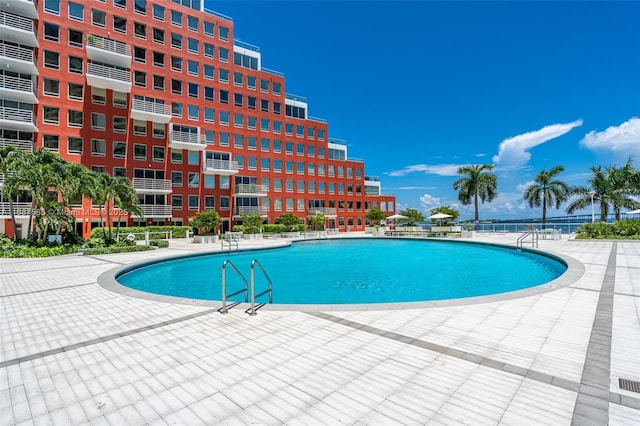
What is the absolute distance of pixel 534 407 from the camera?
2896mm

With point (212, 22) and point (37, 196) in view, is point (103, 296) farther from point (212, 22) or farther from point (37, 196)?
point (212, 22)

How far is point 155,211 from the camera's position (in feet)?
98.5

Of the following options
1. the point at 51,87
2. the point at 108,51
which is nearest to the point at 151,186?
the point at 51,87

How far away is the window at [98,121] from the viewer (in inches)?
1098

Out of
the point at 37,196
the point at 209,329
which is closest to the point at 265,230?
the point at 37,196

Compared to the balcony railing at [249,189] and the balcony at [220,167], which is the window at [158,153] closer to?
the balcony at [220,167]

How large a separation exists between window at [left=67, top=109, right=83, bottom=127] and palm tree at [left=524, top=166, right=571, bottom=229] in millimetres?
47043

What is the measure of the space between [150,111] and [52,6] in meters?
10.9

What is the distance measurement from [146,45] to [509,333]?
3777 centimetres

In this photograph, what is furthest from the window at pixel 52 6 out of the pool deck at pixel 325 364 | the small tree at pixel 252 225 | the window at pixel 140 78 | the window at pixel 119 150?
the pool deck at pixel 325 364

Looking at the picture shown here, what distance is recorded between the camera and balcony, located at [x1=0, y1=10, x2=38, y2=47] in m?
23.9

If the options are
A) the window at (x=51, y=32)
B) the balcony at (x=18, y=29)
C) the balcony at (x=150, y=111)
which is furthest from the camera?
the balcony at (x=150, y=111)

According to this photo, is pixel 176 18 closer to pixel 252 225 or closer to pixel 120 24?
pixel 120 24

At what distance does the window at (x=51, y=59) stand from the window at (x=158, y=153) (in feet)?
31.9
